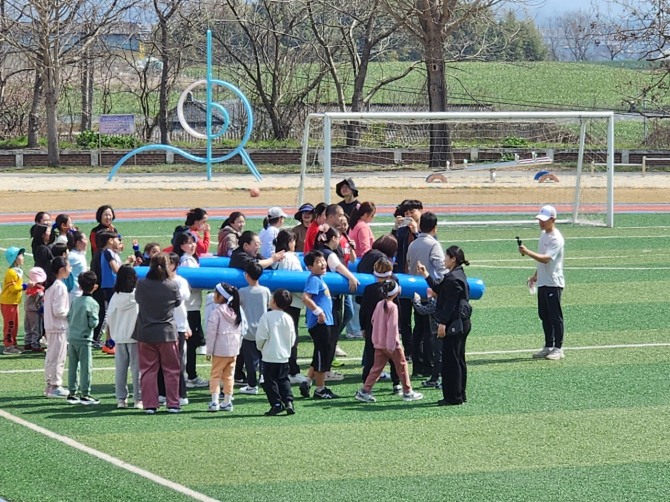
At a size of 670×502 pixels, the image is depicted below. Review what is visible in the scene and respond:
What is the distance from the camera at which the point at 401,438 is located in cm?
1038

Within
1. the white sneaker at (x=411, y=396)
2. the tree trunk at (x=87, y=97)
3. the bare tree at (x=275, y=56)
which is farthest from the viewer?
the tree trunk at (x=87, y=97)

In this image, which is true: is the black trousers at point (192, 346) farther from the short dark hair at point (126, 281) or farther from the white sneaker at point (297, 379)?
the short dark hair at point (126, 281)

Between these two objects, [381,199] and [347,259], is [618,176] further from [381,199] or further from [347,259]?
[347,259]

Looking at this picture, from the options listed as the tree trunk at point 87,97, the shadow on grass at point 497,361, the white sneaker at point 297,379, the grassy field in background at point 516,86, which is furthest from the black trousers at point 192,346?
the grassy field in background at point 516,86

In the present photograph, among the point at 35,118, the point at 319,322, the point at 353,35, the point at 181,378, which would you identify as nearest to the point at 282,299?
the point at 319,322

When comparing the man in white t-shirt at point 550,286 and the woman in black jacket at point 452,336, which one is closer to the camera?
the woman in black jacket at point 452,336

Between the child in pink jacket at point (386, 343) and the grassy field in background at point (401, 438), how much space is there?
7.8 inches

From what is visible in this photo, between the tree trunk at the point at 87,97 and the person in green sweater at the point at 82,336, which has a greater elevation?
the tree trunk at the point at 87,97

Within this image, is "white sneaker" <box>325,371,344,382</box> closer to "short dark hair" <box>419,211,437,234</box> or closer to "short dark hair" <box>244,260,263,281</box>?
"short dark hair" <box>244,260,263,281</box>

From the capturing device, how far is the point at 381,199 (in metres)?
35.3

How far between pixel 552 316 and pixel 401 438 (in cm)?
395

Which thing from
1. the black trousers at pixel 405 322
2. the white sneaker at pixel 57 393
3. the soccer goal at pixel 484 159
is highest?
the soccer goal at pixel 484 159

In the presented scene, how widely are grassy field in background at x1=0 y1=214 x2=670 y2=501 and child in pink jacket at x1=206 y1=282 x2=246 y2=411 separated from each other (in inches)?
9.9

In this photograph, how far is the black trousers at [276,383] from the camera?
36.8 ft
